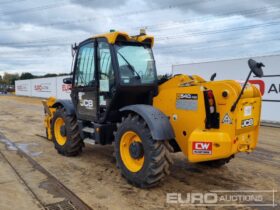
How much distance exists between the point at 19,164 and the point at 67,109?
1.54 metres

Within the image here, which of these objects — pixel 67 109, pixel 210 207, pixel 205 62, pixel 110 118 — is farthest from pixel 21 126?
pixel 210 207

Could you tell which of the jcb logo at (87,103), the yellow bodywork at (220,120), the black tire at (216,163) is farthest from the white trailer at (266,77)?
the jcb logo at (87,103)

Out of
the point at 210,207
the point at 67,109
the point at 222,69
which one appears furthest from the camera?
the point at 222,69

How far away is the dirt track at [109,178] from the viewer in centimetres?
482

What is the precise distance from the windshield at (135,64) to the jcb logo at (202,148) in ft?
5.85

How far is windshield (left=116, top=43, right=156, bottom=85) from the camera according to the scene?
6008mm

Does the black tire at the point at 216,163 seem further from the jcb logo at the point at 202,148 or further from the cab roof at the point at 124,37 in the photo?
the cab roof at the point at 124,37

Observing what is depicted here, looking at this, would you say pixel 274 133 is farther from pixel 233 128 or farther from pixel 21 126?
pixel 21 126

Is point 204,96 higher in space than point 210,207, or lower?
higher

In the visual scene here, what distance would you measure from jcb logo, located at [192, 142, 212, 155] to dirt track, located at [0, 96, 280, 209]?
0.76m

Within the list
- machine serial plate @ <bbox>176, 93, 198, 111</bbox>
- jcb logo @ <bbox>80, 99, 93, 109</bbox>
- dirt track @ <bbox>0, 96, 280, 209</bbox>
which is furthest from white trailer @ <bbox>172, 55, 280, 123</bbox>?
machine serial plate @ <bbox>176, 93, 198, 111</bbox>

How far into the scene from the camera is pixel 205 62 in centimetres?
1562

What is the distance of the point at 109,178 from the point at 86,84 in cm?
206

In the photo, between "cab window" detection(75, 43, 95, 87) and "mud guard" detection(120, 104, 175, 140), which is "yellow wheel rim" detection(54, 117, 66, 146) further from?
"mud guard" detection(120, 104, 175, 140)
